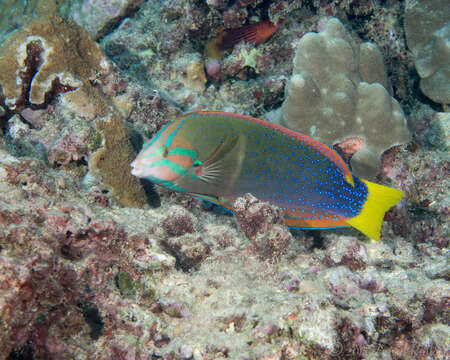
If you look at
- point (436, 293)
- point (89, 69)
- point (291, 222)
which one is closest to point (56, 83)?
point (89, 69)

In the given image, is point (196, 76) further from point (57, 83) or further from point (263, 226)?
point (263, 226)

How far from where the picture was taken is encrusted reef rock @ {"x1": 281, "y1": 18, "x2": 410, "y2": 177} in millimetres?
4328

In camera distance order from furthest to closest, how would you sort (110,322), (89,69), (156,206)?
1. (89,69)
2. (156,206)
3. (110,322)

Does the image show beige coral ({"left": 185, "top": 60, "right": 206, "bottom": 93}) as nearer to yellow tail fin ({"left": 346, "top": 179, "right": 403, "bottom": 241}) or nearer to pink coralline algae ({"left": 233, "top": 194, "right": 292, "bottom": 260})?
pink coralline algae ({"left": 233, "top": 194, "right": 292, "bottom": 260})

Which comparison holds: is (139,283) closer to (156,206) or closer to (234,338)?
(234,338)

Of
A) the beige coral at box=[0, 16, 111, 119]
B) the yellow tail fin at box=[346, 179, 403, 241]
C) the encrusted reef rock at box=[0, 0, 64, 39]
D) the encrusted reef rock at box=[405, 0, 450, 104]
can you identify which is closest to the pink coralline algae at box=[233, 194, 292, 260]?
the yellow tail fin at box=[346, 179, 403, 241]

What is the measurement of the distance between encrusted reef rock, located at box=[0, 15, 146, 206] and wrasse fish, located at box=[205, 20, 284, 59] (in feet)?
8.63

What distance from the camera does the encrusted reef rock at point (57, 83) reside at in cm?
399

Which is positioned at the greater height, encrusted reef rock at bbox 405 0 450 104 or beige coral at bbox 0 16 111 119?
beige coral at bbox 0 16 111 119

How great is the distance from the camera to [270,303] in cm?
229

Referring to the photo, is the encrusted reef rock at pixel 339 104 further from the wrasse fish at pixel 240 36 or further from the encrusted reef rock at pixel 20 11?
the encrusted reef rock at pixel 20 11

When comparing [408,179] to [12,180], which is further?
[408,179]

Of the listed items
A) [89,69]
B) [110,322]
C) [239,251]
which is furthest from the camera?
[89,69]

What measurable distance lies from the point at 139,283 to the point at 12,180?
137cm
